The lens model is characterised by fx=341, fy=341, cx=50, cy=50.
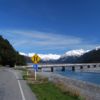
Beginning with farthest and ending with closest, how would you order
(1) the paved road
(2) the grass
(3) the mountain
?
(3) the mountain < (2) the grass < (1) the paved road

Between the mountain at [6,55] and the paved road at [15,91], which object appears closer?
the paved road at [15,91]

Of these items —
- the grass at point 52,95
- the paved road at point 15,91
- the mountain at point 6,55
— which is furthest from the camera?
the mountain at point 6,55

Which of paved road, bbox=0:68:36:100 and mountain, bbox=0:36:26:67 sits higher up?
mountain, bbox=0:36:26:67

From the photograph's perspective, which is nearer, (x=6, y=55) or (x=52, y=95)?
(x=52, y=95)

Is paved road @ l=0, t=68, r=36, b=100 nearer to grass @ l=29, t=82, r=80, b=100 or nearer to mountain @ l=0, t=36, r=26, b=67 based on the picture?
grass @ l=29, t=82, r=80, b=100

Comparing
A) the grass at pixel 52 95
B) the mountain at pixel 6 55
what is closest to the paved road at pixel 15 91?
the grass at pixel 52 95

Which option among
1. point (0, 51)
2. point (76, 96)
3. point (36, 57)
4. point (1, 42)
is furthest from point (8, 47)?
point (76, 96)

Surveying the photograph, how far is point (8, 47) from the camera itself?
16075cm

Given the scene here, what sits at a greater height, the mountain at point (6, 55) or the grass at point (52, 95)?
the mountain at point (6, 55)

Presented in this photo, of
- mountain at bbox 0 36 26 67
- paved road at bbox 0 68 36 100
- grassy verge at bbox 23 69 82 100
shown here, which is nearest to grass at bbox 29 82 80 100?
grassy verge at bbox 23 69 82 100

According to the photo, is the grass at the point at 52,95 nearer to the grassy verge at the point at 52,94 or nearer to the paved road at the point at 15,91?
the grassy verge at the point at 52,94

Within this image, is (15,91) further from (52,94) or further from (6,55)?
(6,55)

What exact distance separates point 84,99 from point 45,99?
277cm

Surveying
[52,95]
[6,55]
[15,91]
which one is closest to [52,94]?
[52,95]
